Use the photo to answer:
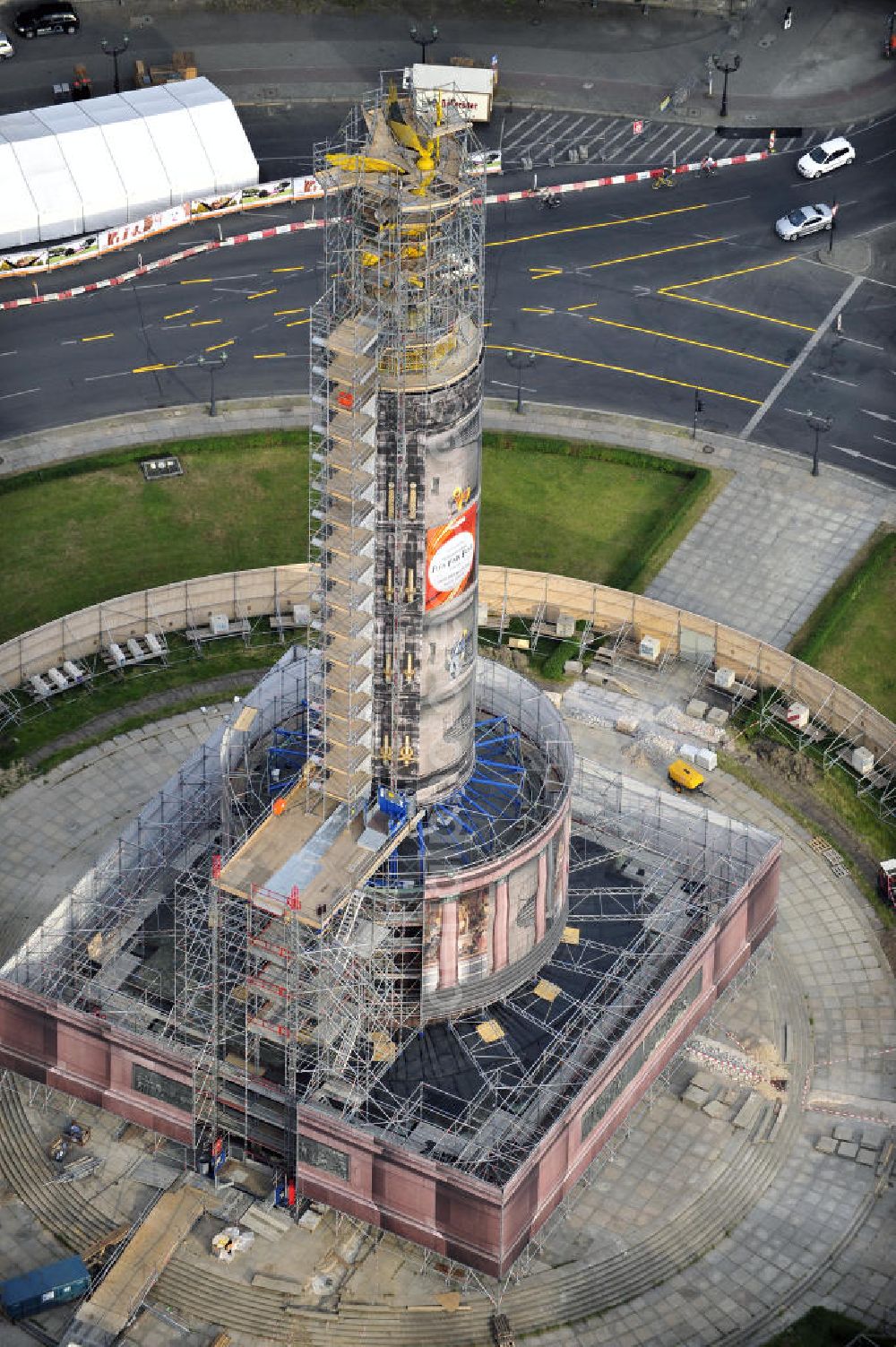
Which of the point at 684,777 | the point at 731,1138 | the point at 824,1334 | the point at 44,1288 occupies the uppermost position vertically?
the point at 684,777

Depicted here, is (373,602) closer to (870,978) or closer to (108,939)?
(108,939)

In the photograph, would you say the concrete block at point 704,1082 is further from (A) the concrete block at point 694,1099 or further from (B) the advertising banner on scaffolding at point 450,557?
(B) the advertising banner on scaffolding at point 450,557

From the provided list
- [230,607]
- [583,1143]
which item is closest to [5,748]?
[230,607]

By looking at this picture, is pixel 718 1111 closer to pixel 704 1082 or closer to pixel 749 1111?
pixel 749 1111

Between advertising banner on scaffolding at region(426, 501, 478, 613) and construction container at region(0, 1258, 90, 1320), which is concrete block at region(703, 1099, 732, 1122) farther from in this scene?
construction container at region(0, 1258, 90, 1320)

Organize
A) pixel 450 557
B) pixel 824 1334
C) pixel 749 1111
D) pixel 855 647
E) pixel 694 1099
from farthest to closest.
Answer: pixel 855 647
pixel 694 1099
pixel 749 1111
pixel 824 1334
pixel 450 557

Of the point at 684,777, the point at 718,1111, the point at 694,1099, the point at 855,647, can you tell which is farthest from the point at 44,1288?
the point at 855,647

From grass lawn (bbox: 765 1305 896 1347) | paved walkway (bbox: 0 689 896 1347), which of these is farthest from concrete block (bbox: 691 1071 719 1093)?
grass lawn (bbox: 765 1305 896 1347)
